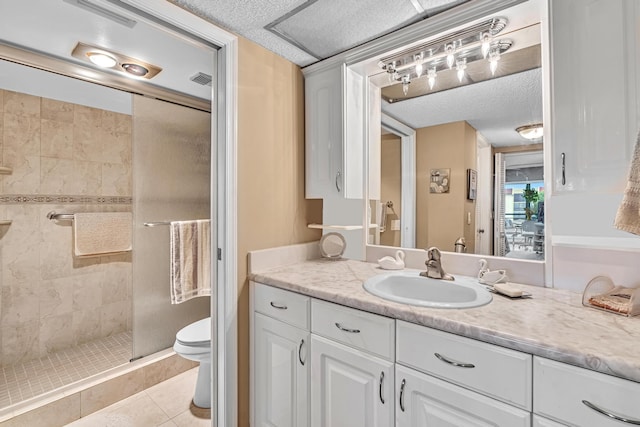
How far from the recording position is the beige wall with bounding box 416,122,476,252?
1.53 m

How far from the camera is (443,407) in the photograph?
2.99ft

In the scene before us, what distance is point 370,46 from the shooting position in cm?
158

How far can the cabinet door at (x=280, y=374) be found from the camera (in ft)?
4.30

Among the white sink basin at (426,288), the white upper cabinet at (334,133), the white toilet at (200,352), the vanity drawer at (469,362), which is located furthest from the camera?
the white toilet at (200,352)

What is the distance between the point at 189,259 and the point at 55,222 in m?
1.26

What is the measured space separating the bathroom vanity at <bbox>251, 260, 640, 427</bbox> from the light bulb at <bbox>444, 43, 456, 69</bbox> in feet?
3.66

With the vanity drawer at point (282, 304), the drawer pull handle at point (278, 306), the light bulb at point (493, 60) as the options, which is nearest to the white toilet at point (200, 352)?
the vanity drawer at point (282, 304)

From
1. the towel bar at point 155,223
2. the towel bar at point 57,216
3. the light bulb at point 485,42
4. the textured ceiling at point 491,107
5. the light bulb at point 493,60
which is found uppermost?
the light bulb at point 485,42

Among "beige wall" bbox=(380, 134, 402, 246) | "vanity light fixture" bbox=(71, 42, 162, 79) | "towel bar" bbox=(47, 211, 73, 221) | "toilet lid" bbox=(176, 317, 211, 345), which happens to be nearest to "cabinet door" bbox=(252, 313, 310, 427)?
"toilet lid" bbox=(176, 317, 211, 345)

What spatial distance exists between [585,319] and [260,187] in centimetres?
143

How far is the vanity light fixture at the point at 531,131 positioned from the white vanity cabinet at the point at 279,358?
121cm

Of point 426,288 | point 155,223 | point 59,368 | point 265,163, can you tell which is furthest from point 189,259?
point 426,288

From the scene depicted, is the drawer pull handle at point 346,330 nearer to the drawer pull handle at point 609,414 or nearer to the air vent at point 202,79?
the drawer pull handle at point 609,414

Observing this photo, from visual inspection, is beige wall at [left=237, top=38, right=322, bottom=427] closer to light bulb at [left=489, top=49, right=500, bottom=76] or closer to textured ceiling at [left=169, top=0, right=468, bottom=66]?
textured ceiling at [left=169, top=0, right=468, bottom=66]
